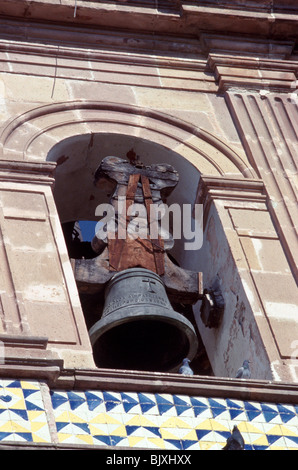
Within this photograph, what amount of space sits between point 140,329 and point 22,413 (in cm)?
187

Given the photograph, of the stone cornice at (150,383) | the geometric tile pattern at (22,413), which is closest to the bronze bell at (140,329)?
the stone cornice at (150,383)

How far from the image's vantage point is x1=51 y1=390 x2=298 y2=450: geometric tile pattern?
796 cm

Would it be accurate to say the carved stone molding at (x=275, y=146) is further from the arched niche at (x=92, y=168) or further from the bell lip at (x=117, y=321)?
the bell lip at (x=117, y=321)

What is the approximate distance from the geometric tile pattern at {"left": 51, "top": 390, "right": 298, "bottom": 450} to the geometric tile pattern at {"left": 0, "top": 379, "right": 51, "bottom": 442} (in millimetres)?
103

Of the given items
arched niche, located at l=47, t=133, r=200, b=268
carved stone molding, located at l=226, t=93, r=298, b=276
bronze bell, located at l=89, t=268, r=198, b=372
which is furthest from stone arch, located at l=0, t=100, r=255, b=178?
bronze bell, located at l=89, t=268, r=198, b=372

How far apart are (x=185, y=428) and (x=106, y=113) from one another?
3.52 metres

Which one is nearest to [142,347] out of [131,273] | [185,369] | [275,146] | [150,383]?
[131,273]

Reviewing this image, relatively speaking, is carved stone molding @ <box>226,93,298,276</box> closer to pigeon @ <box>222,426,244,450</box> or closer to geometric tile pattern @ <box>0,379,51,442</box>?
geometric tile pattern @ <box>0,379,51,442</box>

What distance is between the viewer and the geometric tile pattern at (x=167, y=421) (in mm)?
7957

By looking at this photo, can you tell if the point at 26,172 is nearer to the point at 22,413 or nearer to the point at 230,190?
the point at 230,190

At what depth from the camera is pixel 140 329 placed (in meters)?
9.69

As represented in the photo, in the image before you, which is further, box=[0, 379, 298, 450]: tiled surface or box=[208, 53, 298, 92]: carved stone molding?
box=[208, 53, 298, 92]: carved stone molding

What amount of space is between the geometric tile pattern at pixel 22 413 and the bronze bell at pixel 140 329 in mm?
1132
